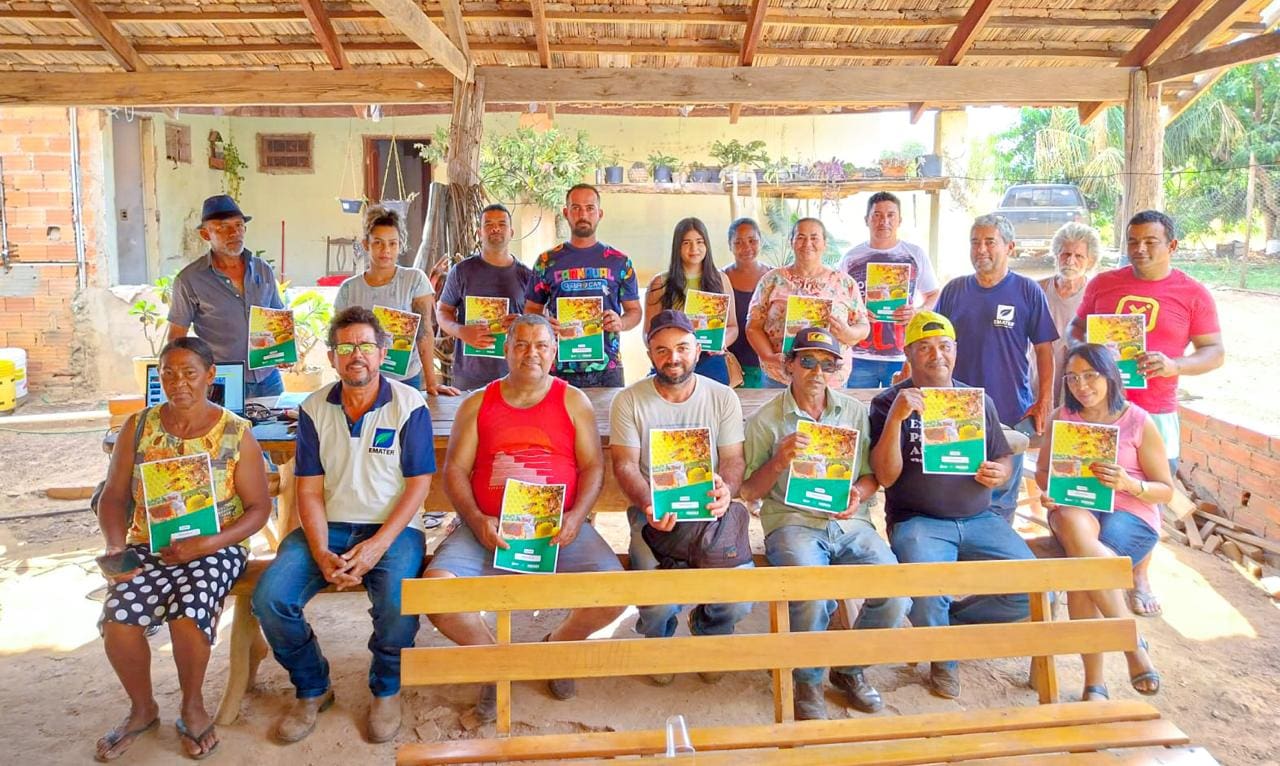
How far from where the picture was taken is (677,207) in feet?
46.6

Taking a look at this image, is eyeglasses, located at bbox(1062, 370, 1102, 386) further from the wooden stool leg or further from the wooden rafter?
the wooden rafter

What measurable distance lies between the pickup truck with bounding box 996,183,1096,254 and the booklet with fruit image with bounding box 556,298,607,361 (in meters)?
13.7

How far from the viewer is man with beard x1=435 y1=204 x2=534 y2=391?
493 centimetres

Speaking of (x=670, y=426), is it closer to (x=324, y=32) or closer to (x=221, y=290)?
(x=221, y=290)

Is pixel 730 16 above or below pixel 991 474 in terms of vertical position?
above

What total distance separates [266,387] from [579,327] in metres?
1.86

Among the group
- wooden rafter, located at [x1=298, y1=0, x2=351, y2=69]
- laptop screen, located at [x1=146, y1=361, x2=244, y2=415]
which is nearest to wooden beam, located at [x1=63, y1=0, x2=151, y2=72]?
wooden rafter, located at [x1=298, y1=0, x2=351, y2=69]

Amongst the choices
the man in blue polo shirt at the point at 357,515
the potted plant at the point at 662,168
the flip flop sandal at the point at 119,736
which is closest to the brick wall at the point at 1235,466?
the man in blue polo shirt at the point at 357,515

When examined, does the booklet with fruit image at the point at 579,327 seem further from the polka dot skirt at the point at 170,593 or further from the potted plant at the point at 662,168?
the potted plant at the point at 662,168

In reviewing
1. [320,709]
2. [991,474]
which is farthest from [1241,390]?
[320,709]

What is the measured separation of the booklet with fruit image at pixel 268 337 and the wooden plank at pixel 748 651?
215 centimetres

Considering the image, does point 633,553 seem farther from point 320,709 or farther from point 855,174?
point 855,174

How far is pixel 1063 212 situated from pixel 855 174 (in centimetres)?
665

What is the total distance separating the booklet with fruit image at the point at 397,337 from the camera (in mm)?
4348
